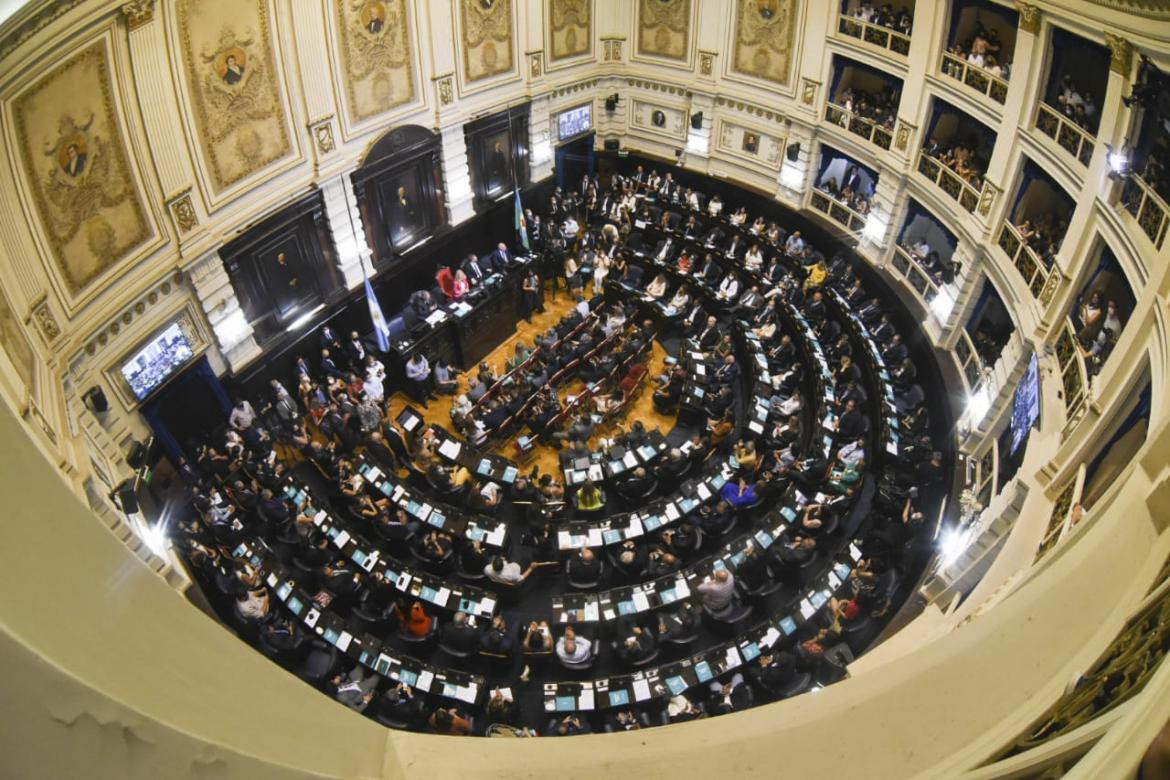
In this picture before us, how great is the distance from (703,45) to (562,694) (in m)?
17.5

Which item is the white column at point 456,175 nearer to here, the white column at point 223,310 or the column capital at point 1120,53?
the white column at point 223,310

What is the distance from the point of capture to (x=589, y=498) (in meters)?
12.8

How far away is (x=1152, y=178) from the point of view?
929cm

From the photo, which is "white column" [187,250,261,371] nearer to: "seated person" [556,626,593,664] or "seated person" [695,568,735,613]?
"seated person" [556,626,593,664]

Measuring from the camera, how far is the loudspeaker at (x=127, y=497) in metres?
11.0

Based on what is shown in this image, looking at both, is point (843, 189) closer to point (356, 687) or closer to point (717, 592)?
point (717, 592)

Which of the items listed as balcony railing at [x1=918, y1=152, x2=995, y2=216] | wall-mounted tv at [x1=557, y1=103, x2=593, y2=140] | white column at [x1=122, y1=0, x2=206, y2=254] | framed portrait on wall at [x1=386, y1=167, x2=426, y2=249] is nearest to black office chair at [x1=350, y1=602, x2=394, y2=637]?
white column at [x1=122, y1=0, x2=206, y2=254]

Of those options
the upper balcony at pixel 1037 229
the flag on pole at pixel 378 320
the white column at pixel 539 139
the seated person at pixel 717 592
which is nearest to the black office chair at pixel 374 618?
the seated person at pixel 717 592

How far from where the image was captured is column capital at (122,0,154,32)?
34.5 ft

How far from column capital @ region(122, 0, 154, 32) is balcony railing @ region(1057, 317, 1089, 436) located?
1483cm

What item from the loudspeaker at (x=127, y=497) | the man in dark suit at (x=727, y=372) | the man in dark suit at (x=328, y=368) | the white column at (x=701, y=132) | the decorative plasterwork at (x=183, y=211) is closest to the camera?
the loudspeaker at (x=127, y=497)

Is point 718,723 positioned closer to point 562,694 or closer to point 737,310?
point 562,694

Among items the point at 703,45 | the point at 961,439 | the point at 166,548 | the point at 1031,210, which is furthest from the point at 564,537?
the point at 703,45

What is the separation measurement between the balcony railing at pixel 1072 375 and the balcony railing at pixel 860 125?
7.16 m
